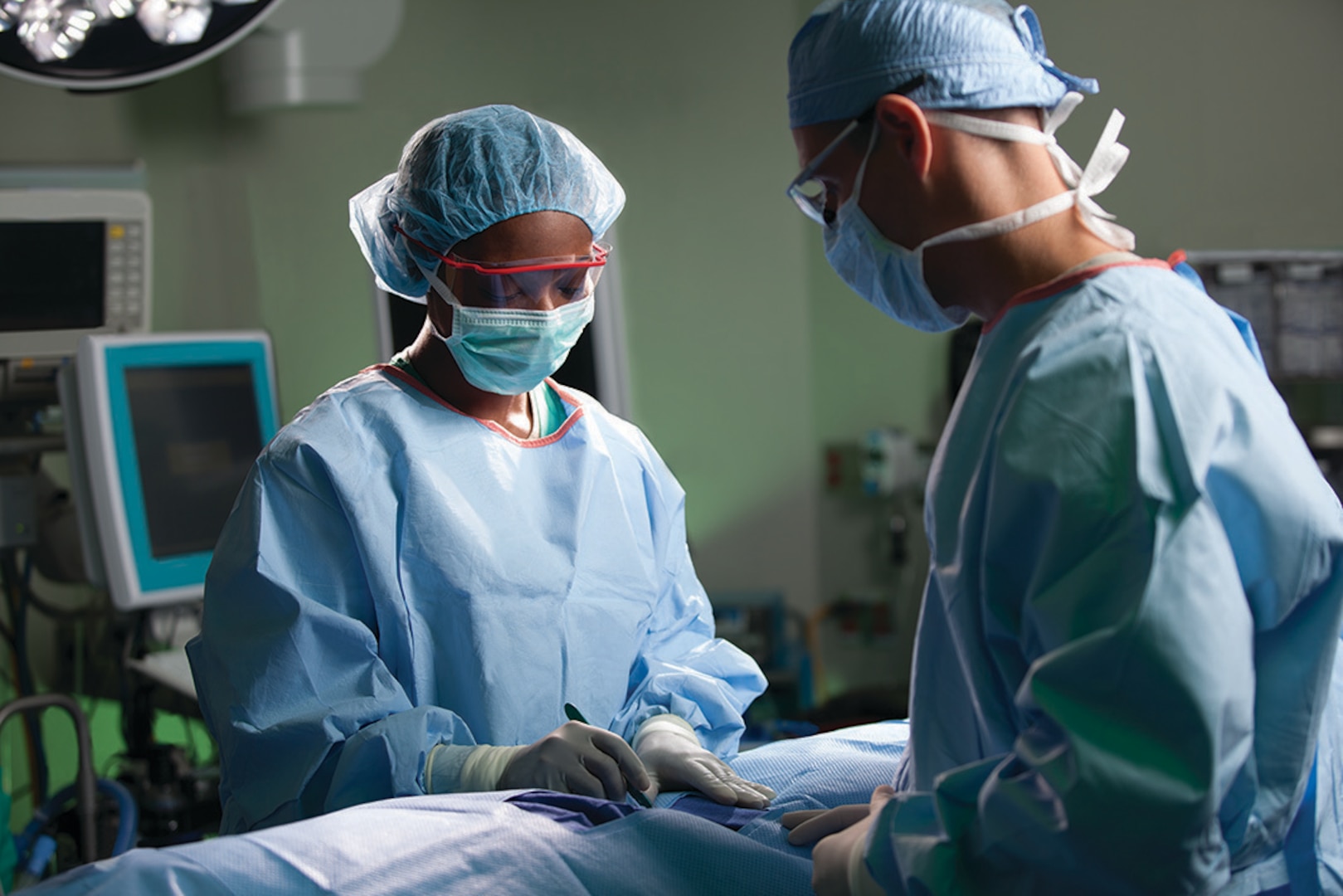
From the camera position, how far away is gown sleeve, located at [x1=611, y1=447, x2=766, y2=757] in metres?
1.33

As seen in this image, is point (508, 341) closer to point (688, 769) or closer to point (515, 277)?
point (515, 277)

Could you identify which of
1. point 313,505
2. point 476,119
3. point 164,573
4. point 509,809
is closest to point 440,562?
point 313,505

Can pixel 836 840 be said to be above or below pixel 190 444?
below

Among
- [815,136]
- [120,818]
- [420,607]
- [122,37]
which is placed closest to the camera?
[815,136]

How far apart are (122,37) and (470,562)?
972mm

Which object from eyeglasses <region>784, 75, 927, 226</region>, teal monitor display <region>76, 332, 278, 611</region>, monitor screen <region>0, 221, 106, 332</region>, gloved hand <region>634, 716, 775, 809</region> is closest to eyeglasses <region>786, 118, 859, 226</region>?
eyeglasses <region>784, 75, 927, 226</region>

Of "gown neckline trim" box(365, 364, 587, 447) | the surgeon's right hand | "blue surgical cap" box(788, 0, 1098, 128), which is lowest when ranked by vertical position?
the surgeon's right hand

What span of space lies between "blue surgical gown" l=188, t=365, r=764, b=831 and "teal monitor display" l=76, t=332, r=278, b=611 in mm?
1133

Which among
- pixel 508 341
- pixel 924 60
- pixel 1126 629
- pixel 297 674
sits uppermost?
pixel 924 60

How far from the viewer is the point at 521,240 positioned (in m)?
1.30

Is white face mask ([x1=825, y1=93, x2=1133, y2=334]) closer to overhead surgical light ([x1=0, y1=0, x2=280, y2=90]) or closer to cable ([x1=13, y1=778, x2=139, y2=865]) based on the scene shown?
overhead surgical light ([x1=0, y1=0, x2=280, y2=90])

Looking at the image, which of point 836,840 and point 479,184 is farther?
point 479,184

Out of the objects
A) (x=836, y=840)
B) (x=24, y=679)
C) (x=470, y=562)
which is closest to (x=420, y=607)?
(x=470, y=562)

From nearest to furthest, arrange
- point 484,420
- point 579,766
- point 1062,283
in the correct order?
point 1062,283
point 579,766
point 484,420
